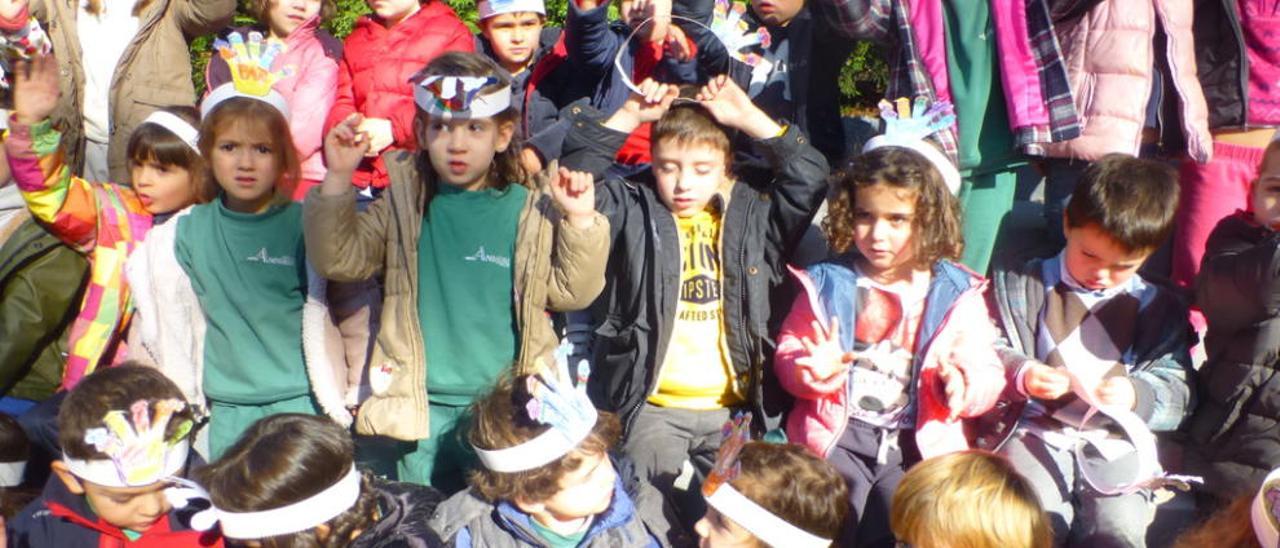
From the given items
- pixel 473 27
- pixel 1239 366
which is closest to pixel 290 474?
pixel 1239 366

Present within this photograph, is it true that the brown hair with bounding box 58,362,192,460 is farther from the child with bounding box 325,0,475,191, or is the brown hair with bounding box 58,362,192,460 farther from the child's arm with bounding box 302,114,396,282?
the child with bounding box 325,0,475,191

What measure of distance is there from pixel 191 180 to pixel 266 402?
825 mm

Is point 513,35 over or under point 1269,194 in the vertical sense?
over

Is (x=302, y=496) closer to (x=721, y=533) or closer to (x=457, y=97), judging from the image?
(x=721, y=533)

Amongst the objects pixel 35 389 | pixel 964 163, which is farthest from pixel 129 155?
pixel 964 163

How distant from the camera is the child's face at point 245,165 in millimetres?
3967

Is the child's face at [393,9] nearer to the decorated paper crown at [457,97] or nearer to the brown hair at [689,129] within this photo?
the decorated paper crown at [457,97]

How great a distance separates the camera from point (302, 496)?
3.26 meters

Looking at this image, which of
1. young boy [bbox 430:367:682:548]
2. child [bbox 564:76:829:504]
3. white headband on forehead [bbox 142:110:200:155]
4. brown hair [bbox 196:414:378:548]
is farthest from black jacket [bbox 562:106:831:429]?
white headband on forehead [bbox 142:110:200:155]

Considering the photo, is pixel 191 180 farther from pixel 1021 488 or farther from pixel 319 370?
pixel 1021 488

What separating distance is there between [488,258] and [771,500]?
1164 mm

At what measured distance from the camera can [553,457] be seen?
3.39 meters

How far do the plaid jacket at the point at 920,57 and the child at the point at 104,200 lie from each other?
2176mm

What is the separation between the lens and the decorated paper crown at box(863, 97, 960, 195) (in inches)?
148
